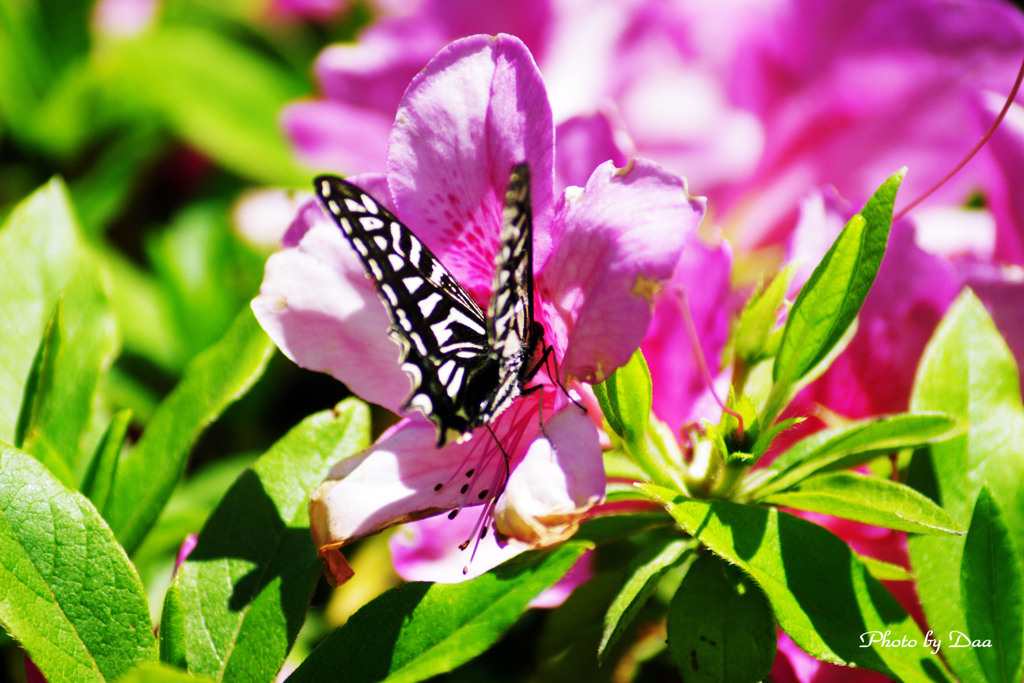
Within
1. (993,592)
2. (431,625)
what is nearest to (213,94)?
(431,625)

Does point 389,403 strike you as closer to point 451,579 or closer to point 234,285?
point 451,579

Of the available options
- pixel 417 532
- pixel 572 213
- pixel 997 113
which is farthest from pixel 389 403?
pixel 997 113

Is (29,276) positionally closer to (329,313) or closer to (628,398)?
(329,313)

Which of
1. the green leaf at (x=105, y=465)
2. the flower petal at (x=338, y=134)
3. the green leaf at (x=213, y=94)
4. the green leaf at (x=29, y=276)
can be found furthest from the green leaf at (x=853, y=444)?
the green leaf at (x=213, y=94)

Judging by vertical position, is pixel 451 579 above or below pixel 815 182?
below

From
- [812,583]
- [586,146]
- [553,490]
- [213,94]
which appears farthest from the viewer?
[213,94]

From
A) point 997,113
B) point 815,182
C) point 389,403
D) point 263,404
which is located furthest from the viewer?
point 263,404

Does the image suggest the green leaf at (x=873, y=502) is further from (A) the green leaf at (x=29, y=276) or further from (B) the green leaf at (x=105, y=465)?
(A) the green leaf at (x=29, y=276)
